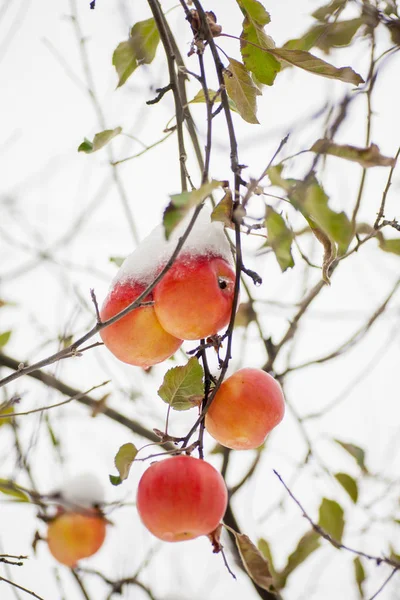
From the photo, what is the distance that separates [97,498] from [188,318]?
63cm

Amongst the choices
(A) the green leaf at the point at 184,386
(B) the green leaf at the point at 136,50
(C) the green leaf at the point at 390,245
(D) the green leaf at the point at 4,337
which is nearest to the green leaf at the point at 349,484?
(C) the green leaf at the point at 390,245

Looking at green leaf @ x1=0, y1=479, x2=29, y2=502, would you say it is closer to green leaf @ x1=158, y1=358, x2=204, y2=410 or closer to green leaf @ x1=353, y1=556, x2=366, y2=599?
green leaf @ x1=158, y1=358, x2=204, y2=410

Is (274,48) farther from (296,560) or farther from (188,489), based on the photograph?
(296,560)

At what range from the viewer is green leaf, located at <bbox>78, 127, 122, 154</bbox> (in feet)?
2.61

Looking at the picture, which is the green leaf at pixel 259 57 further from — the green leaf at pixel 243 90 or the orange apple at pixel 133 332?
the orange apple at pixel 133 332

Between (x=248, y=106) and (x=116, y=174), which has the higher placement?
(x=116, y=174)

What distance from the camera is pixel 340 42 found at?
1041mm

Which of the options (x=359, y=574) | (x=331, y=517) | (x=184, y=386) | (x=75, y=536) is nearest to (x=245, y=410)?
(x=184, y=386)

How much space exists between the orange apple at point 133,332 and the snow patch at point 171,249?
0.02 meters

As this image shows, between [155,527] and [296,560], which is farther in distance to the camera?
[296,560]

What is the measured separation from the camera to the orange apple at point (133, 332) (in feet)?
2.38

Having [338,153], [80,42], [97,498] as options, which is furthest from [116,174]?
[338,153]

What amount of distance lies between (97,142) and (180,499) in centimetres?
51

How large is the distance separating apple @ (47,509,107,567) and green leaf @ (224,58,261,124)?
785mm
